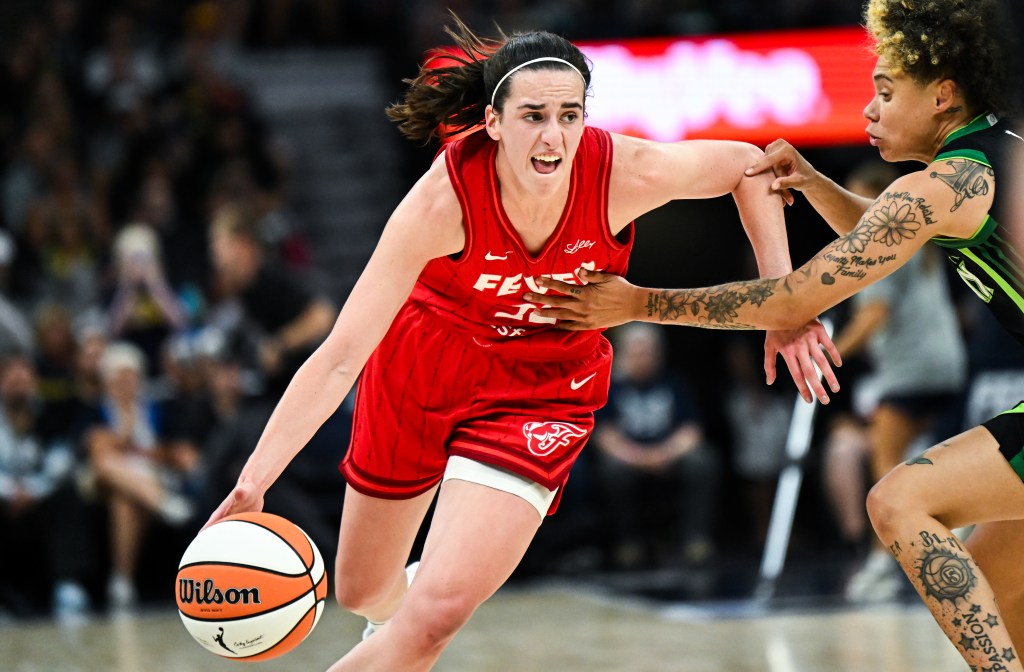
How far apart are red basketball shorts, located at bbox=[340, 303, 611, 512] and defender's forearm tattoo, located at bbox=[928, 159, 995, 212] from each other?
1273 millimetres

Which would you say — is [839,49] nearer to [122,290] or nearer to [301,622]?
[122,290]

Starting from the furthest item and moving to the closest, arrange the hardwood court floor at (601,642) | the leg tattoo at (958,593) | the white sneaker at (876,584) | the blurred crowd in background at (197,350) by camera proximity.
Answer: the blurred crowd in background at (197,350) → the white sneaker at (876,584) → the hardwood court floor at (601,642) → the leg tattoo at (958,593)

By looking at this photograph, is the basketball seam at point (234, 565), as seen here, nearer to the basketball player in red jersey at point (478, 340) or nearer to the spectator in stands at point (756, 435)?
the basketball player in red jersey at point (478, 340)

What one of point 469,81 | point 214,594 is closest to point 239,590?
point 214,594

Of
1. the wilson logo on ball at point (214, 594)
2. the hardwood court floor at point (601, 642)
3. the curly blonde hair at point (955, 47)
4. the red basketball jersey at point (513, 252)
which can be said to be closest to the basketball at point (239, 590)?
the wilson logo on ball at point (214, 594)

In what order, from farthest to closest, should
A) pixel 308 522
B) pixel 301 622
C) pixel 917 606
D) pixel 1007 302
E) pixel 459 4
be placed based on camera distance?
pixel 459 4 → pixel 308 522 → pixel 917 606 → pixel 301 622 → pixel 1007 302

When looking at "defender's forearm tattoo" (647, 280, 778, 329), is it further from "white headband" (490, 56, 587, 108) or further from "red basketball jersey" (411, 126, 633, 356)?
"white headband" (490, 56, 587, 108)

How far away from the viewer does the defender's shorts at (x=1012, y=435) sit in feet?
11.2

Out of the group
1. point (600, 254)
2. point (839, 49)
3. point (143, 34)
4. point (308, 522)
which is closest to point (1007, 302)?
point (600, 254)

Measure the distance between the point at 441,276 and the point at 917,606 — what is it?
4.25m

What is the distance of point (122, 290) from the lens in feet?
31.1

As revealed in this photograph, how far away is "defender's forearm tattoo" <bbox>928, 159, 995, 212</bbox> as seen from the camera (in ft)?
11.2

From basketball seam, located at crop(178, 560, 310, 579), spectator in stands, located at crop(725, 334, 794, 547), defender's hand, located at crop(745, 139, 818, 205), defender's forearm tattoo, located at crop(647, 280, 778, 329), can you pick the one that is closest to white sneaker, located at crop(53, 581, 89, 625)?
basketball seam, located at crop(178, 560, 310, 579)

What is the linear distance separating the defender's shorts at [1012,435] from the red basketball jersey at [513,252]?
121 cm
